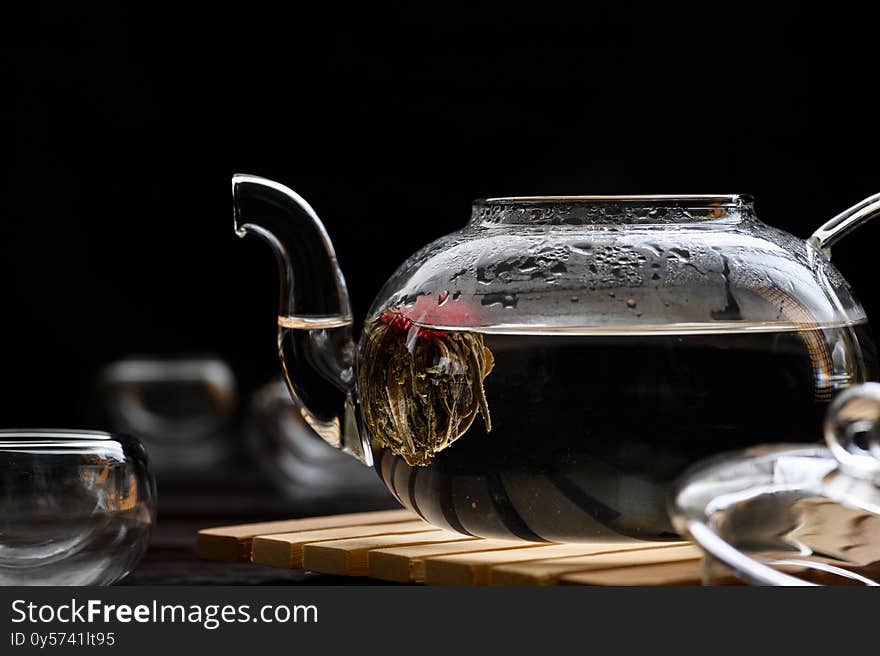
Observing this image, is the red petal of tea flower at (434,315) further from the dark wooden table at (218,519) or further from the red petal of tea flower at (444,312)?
the dark wooden table at (218,519)

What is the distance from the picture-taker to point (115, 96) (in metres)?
2.27

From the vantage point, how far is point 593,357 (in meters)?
0.84

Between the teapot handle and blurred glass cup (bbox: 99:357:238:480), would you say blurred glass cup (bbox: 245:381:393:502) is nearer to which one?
blurred glass cup (bbox: 99:357:238:480)

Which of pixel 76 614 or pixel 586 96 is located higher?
pixel 586 96

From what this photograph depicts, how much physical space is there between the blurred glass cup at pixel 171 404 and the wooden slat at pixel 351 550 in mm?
1037

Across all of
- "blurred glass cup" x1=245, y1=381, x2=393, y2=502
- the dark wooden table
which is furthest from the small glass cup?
"blurred glass cup" x1=245, y1=381, x2=393, y2=502

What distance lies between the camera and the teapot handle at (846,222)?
983mm

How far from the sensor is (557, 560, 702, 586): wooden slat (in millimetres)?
768

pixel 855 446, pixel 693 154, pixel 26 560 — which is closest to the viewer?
pixel 855 446

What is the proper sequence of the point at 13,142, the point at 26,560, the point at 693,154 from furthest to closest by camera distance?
1. the point at 13,142
2. the point at 693,154
3. the point at 26,560

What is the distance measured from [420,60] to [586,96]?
25 centimetres

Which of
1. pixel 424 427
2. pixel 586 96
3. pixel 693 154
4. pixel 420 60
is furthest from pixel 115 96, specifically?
pixel 424 427

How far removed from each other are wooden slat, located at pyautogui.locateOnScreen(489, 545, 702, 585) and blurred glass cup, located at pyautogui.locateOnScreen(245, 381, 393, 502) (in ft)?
2.75

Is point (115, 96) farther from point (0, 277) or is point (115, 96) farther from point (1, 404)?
point (1, 404)
